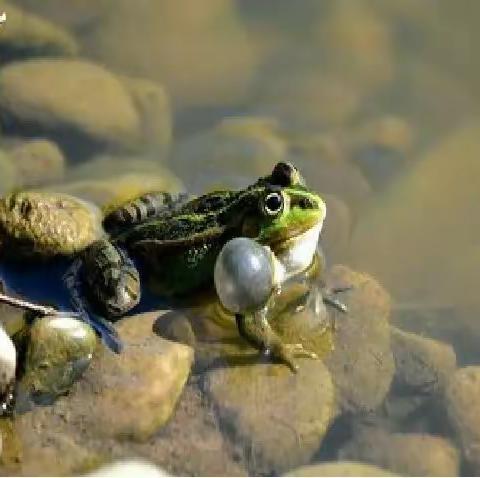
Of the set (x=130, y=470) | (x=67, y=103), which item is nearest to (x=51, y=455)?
(x=130, y=470)

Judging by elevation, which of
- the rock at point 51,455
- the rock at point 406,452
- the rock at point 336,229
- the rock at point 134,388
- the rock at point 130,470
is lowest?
the rock at point 51,455

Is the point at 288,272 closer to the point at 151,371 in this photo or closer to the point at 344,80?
the point at 151,371

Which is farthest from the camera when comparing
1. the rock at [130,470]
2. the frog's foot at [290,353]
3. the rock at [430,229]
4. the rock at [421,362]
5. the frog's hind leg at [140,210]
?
the rock at [430,229]

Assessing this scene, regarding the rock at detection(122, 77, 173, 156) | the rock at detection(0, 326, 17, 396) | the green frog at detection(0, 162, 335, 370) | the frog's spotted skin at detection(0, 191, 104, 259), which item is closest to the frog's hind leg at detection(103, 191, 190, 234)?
the green frog at detection(0, 162, 335, 370)

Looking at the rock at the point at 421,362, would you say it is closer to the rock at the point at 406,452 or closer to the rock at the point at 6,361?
the rock at the point at 406,452

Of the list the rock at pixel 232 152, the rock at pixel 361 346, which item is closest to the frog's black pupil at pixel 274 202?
the rock at pixel 361 346

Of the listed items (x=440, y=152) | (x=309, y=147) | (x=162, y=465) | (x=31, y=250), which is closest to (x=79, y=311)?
(x=31, y=250)

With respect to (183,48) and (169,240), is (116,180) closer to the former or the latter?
(169,240)

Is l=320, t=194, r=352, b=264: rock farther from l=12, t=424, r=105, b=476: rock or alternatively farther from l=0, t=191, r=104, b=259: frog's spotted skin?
l=12, t=424, r=105, b=476: rock
